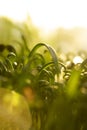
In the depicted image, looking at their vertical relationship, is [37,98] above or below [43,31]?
below

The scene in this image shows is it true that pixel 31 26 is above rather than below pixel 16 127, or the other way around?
above

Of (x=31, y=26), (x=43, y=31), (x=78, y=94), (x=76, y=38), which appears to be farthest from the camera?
(x=76, y=38)

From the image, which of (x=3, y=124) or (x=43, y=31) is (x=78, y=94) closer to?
(x=3, y=124)

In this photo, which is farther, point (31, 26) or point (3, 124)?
point (31, 26)

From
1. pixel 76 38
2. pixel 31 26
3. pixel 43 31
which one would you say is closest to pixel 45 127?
pixel 31 26

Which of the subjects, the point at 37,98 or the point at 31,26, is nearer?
the point at 37,98

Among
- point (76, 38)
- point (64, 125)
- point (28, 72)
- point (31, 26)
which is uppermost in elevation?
point (76, 38)

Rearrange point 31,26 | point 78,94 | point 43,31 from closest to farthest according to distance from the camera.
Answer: point 78,94, point 31,26, point 43,31

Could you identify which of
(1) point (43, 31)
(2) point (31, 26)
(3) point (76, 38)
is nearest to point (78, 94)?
(2) point (31, 26)

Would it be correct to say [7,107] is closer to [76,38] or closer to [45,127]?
[45,127]
